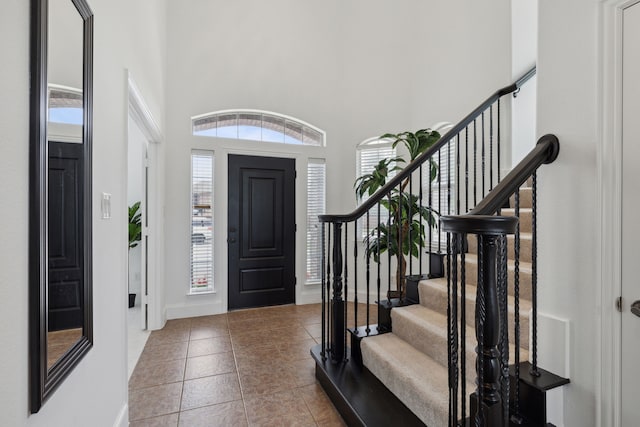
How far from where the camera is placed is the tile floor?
2.02 m

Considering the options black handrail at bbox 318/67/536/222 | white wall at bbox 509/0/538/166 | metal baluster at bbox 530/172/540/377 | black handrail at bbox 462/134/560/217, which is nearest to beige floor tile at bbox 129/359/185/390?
black handrail at bbox 318/67/536/222

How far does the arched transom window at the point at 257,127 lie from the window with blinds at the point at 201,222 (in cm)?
36

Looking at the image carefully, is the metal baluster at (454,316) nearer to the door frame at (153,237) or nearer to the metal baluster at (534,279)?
the metal baluster at (534,279)

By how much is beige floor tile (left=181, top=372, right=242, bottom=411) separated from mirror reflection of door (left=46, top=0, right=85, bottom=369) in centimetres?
117

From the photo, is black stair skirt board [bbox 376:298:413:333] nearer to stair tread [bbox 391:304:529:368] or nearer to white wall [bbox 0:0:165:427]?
stair tread [bbox 391:304:529:368]

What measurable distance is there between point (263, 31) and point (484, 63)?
2.77 meters

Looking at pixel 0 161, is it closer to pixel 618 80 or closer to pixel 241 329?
pixel 618 80

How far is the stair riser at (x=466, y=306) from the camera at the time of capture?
1667 millimetres

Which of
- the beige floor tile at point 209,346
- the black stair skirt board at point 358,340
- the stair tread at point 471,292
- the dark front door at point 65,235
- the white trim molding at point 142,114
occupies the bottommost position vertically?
the beige floor tile at point 209,346

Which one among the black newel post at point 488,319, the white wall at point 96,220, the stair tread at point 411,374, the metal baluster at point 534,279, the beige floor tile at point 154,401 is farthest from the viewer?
the beige floor tile at point 154,401

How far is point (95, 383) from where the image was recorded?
1494 mm

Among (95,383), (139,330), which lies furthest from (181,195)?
(95,383)

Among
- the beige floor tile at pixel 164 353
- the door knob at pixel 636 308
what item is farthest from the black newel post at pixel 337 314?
the door knob at pixel 636 308

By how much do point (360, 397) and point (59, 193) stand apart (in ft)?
5.94
